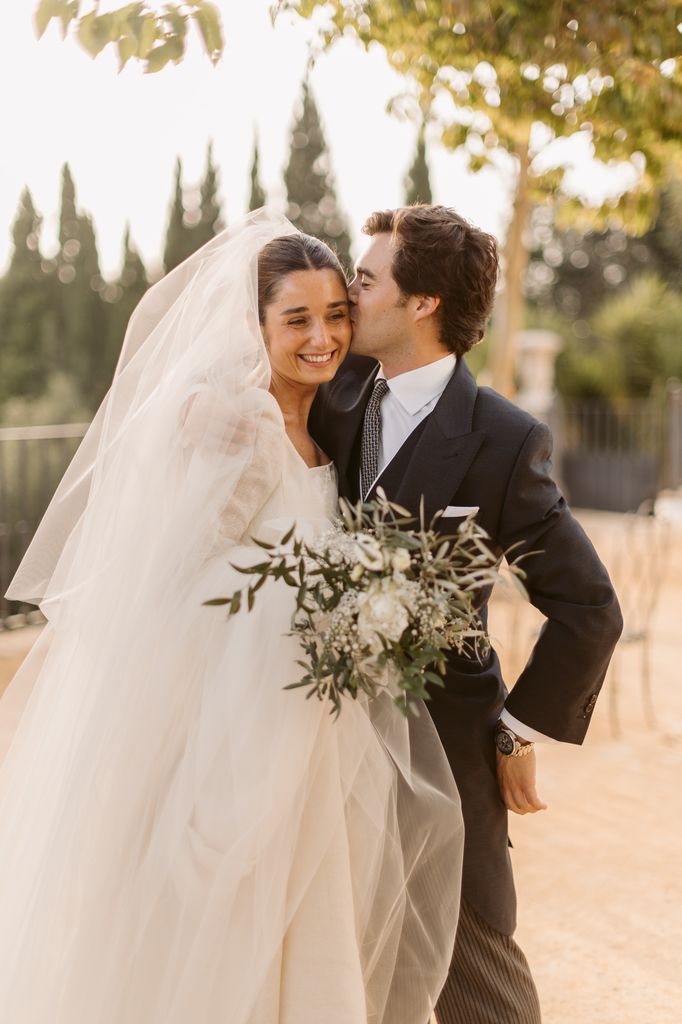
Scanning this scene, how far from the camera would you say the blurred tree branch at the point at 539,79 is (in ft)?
13.0

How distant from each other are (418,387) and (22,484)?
5402mm

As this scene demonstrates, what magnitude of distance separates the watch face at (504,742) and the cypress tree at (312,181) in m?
17.6

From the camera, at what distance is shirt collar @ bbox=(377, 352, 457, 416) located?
93.6 inches

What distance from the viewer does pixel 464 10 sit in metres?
3.71

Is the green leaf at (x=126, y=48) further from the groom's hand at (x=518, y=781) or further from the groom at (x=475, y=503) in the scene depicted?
the groom's hand at (x=518, y=781)

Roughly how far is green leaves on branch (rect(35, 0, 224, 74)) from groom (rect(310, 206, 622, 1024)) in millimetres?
755

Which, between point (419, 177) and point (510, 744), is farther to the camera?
point (419, 177)

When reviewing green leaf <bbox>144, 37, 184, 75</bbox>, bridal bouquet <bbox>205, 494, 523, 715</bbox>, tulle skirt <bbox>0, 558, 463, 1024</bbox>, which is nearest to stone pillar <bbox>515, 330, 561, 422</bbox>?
green leaf <bbox>144, 37, 184, 75</bbox>

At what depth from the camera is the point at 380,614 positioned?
171 cm

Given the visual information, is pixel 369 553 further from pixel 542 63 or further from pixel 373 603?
pixel 542 63

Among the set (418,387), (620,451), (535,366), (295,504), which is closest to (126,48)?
(418,387)

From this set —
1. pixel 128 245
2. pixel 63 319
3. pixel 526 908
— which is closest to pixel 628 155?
pixel 526 908

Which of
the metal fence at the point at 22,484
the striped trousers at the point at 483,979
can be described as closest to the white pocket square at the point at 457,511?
the striped trousers at the point at 483,979

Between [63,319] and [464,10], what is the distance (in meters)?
14.5
